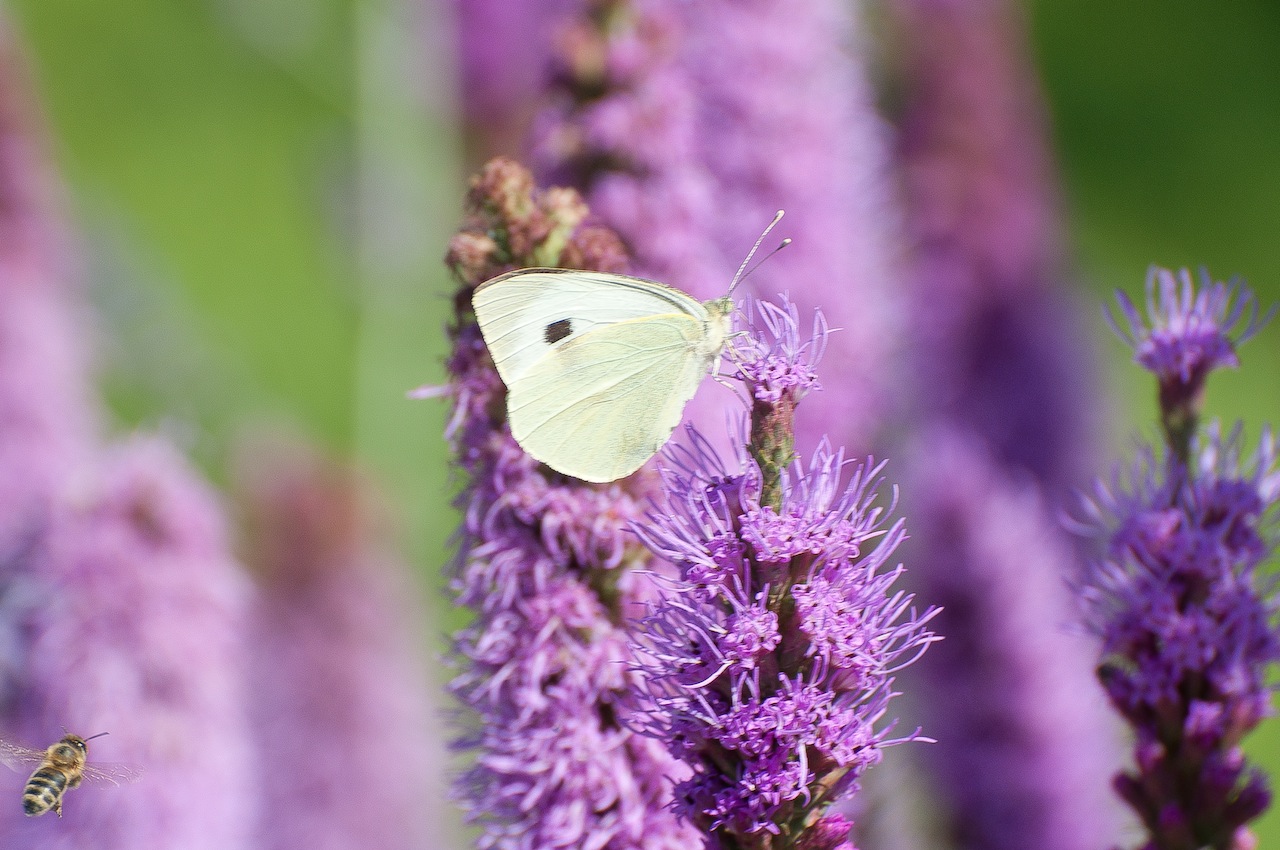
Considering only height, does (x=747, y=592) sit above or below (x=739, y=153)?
below

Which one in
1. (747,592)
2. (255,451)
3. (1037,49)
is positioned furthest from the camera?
(1037,49)

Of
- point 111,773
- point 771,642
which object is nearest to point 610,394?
point 771,642

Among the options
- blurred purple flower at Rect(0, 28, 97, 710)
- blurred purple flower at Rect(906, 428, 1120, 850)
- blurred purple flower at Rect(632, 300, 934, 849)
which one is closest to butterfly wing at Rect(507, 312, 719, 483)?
blurred purple flower at Rect(632, 300, 934, 849)

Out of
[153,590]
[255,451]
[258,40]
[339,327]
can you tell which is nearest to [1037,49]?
[339,327]

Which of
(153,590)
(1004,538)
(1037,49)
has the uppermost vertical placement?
(1037,49)

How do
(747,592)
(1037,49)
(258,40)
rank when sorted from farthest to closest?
(1037,49)
(258,40)
(747,592)

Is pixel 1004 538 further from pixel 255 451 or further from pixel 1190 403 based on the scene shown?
pixel 255 451
